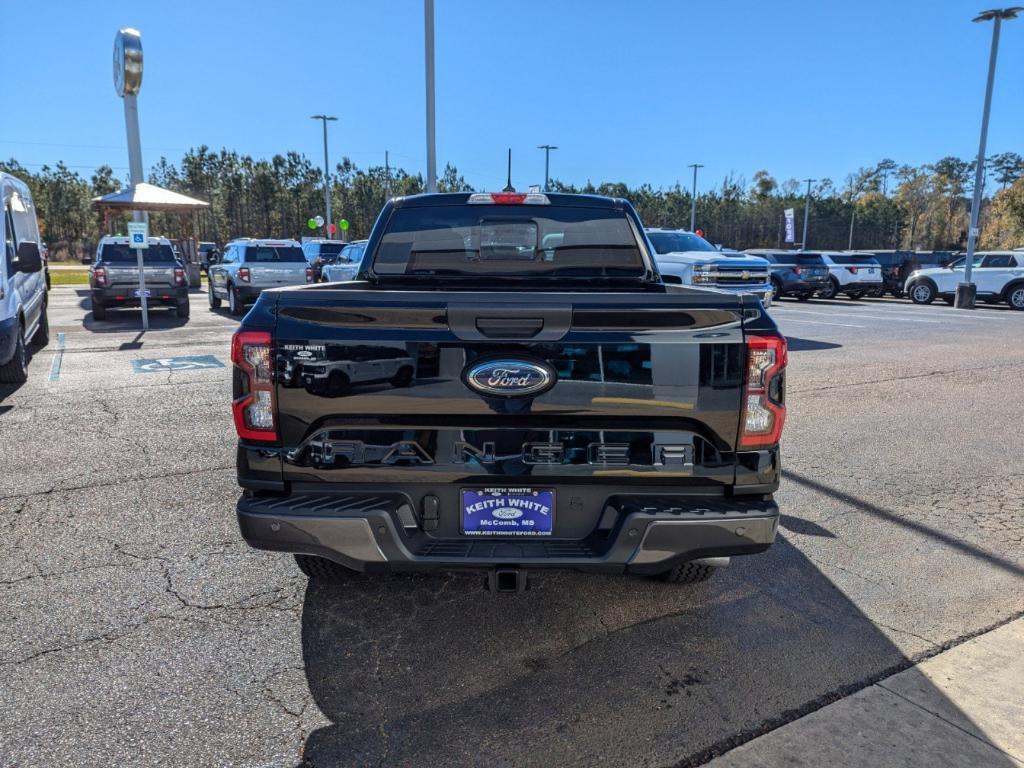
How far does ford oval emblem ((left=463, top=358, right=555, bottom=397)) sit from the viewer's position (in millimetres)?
2613

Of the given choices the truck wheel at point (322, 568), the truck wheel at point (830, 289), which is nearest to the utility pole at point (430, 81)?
the truck wheel at point (322, 568)

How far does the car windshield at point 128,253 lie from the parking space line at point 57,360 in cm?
397

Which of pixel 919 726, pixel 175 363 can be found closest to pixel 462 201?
pixel 919 726

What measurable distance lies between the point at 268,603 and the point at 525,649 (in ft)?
4.18

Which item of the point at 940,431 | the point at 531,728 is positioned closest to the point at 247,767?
the point at 531,728

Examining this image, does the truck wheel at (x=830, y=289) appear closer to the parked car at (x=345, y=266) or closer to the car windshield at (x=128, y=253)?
the parked car at (x=345, y=266)

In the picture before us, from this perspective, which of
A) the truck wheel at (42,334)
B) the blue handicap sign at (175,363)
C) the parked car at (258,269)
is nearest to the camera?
the blue handicap sign at (175,363)

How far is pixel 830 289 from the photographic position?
25859 millimetres

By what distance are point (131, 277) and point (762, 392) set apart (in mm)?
15874

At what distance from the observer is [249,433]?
107 inches

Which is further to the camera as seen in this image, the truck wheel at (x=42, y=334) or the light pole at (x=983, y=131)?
the light pole at (x=983, y=131)

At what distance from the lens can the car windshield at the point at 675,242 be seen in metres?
15.2

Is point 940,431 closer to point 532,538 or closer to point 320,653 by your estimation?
point 532,538

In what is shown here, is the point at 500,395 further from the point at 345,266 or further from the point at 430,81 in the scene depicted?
the point at 345,266
